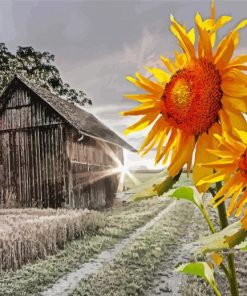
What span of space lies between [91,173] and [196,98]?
72.8 feet

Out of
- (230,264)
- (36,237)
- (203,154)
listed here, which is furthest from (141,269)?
(203,154)

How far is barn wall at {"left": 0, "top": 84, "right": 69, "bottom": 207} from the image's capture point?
66.6 feet

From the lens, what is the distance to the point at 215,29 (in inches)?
28.2

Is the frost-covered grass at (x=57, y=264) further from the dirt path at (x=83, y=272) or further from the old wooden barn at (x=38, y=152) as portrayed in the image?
the old wooden barn at (x=38, y=152)

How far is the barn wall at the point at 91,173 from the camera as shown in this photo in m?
20.7

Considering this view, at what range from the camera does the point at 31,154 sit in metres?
20.7

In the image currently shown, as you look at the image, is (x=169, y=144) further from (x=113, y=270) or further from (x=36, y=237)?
(x=36, y=237)

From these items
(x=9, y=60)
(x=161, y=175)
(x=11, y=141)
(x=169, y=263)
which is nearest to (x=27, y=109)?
(x=11, y=141)

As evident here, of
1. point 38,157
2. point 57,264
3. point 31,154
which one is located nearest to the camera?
point 57,264

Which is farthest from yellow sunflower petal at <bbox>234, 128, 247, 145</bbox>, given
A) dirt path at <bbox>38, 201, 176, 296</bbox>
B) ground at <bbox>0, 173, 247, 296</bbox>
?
dirt path at <bbox>38, 201, 176, 296</bbox>

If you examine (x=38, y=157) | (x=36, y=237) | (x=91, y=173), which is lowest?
(x=36, y=237)

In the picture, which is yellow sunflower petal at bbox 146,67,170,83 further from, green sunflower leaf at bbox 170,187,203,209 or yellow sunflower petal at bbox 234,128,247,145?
green sunflower leaf at bbox 170,187,203,209

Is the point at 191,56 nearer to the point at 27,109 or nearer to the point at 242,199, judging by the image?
the point at 242,199

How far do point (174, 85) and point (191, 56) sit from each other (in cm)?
5
